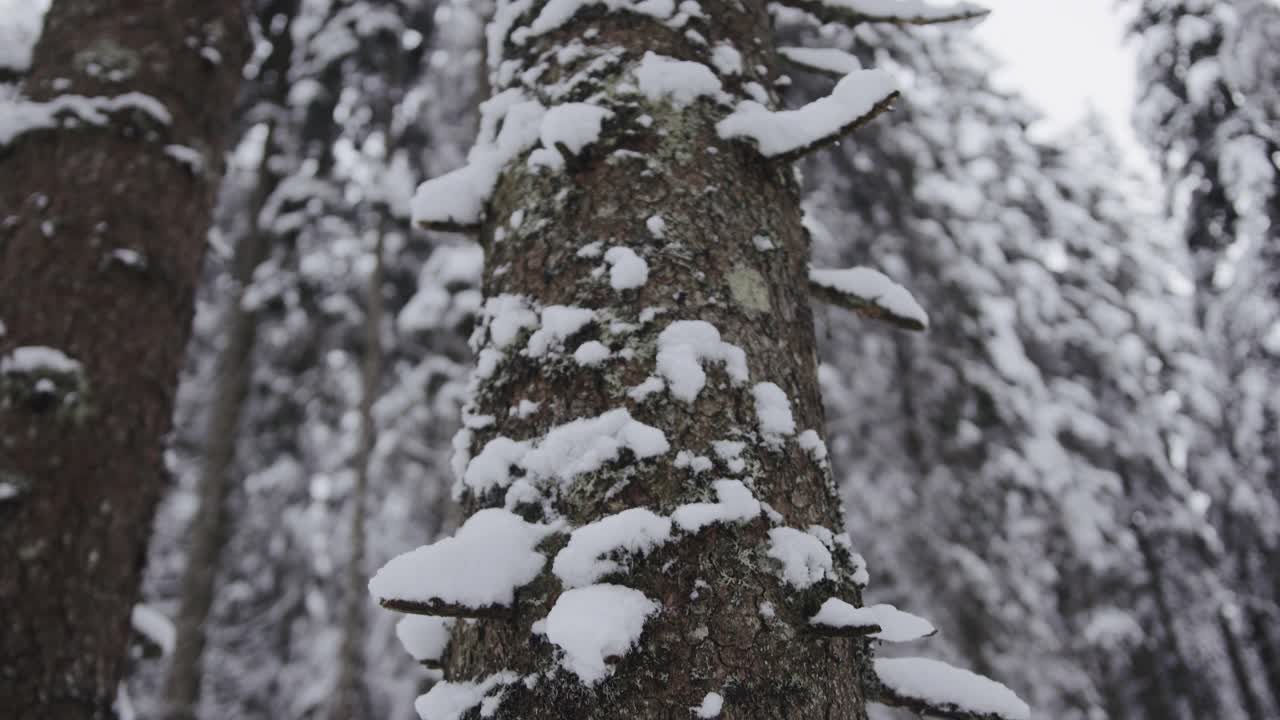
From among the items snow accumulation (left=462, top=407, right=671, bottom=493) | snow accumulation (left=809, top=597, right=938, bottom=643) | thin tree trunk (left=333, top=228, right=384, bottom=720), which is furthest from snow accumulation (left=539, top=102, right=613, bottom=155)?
thin tree trunk (left=333, top=228, right=384, bottom=720)

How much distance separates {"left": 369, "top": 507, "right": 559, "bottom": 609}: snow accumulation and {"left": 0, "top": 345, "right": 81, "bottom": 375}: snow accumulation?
7.35 ft

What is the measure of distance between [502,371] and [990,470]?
8.82 metres

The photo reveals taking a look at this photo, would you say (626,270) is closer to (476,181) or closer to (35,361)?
(476,181)

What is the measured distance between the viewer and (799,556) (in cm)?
115

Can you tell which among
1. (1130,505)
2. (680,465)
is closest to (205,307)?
(680,465)

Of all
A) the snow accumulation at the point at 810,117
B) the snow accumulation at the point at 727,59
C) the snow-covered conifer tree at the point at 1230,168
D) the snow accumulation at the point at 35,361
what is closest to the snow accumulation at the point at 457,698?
the snow accumulation at the point at 810,117

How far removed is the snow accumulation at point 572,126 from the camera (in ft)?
4.71

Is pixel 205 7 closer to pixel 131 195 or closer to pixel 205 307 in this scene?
pixel 131 195

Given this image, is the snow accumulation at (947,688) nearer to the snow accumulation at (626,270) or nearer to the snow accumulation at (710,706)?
the snow accumulation at (710,706)

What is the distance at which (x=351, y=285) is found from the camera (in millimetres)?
8594

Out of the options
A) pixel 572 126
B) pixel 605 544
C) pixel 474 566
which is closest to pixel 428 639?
pixel 474 566

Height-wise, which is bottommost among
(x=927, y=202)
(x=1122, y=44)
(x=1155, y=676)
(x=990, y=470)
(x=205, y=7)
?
(x=1155, y=676)

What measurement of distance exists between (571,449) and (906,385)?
8234mm

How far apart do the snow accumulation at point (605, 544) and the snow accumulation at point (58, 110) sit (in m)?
3.00
